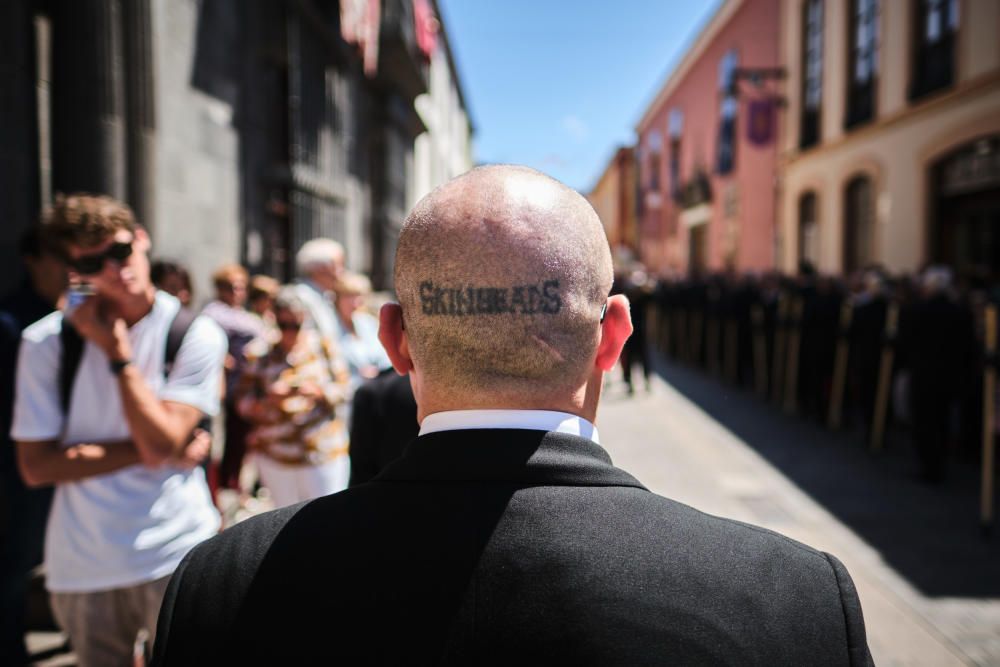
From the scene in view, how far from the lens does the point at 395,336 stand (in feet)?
3.83

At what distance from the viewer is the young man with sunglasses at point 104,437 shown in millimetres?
2189

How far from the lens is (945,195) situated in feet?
39.9

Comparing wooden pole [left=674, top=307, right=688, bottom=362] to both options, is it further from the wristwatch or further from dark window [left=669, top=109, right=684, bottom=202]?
the wristwatch

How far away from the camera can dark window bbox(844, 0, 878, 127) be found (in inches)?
568

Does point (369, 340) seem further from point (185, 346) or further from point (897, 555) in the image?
point (897, 555)

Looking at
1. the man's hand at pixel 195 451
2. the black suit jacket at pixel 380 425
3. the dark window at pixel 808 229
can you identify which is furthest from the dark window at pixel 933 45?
the man's hand at pixel 195 451

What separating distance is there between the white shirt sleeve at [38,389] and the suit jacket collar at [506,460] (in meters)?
1.65

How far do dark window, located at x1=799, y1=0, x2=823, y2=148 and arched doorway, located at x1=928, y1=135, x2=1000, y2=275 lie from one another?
17.3 feet

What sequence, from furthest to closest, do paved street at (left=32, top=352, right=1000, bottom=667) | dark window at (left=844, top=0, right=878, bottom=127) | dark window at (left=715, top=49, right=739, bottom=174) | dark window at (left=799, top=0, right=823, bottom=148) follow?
dark window at (left=715, top=49, right=739, bottom=174) < dark window at (left=799, top=0, right=823, bottom=148) < dark window at (left=844, top=0, right=878, bottom=127) < paved street at (left=32, top=352, right=1000, bottom=667)

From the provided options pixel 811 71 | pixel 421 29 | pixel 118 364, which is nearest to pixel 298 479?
pixel 118 364

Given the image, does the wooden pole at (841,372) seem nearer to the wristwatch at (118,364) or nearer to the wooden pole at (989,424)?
the wooden pole at (989,424)

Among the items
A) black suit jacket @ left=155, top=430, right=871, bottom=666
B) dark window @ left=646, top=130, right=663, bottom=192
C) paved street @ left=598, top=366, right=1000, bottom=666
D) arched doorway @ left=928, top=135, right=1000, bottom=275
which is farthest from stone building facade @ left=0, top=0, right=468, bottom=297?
dark window @ left=646, top=130, right=663, bottom=192

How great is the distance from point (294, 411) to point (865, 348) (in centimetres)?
752

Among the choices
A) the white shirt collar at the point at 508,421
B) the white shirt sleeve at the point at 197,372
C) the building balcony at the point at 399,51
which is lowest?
the white shirt sleeve at the point at 197,372
